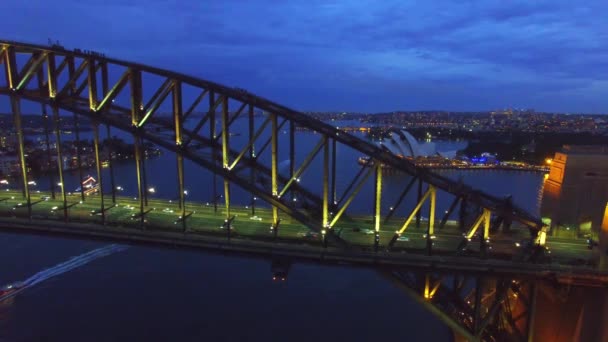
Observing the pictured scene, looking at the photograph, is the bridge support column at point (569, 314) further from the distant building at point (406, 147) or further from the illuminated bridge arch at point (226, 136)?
the distant building at point (406, 147)

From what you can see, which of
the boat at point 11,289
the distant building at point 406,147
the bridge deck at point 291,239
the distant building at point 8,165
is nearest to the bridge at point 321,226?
the bridge deck at point 291,239

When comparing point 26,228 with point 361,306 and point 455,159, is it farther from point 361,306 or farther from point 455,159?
point 455,159

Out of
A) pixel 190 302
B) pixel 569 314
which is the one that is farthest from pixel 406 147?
pixel 569 314

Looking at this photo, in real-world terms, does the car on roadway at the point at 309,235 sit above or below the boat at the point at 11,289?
above

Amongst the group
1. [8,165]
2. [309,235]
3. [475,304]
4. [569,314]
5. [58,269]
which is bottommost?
[58,269]

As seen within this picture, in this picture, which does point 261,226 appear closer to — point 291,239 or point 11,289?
point 291,239

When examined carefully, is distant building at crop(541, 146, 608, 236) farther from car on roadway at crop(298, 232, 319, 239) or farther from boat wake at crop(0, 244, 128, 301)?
boat wake at crop(0, 244, 128, 301)
